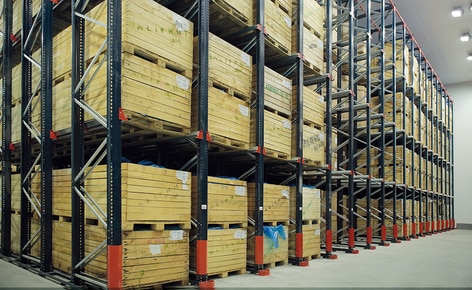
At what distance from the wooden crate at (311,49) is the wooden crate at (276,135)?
1.70 metres

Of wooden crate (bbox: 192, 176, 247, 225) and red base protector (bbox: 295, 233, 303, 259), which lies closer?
wooden crate (bbox: 192, 176, 247, 225)

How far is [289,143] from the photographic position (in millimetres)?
8633

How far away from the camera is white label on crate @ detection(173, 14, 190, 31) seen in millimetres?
6215

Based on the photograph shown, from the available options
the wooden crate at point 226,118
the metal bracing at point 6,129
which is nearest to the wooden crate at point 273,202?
the wooden crate at point 226,118

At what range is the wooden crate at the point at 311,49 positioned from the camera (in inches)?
359

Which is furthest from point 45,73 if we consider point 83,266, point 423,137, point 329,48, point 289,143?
point 423,137

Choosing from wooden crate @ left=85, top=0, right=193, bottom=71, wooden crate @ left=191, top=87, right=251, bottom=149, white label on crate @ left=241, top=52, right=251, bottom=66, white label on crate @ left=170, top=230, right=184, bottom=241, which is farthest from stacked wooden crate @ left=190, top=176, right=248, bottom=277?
white label on crate @ left=241, top=52, right=251, bottom=66

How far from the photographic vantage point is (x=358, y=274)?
24.6ft

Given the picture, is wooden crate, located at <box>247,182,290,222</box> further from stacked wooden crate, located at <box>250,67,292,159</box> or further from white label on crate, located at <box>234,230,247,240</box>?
stacked wooden crate, located at <box>250,67,292,159</box>

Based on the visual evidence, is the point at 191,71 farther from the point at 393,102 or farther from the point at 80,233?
the point at 393,102

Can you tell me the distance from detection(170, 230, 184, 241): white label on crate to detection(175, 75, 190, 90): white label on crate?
2109 millimetres

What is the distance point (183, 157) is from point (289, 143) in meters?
2.36

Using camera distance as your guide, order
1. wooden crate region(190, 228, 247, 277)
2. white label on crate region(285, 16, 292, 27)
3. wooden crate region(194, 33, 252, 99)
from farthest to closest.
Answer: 1. white label on crate region(285, 16, 292, 27)
2. wooden crate region(194, 33, 252, 99)
3. wooden crate region(190, 228, 247, 277)

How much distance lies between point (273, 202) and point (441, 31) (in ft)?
51.9
